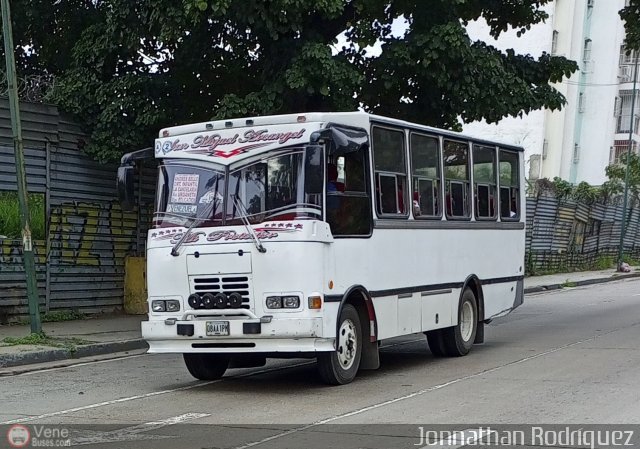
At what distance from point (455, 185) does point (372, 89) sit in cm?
487

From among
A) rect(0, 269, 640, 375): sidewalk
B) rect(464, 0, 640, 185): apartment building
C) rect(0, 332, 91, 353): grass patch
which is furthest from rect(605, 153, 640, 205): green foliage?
rect(0, 332, 91, 353): grass patch

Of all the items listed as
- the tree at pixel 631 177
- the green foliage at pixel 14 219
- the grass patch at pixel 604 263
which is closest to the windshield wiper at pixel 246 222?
the green foliage at pixel 14 219

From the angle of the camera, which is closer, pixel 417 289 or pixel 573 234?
pixel 417 289

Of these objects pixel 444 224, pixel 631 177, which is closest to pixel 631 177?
pixel 631 177

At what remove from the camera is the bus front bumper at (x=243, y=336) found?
10.6 m

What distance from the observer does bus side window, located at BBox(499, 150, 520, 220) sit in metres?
15.9

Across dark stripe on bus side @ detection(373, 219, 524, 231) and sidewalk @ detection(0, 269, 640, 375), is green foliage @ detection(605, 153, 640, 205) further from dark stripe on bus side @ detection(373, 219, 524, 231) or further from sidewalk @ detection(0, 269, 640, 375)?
sidewalk @ detection(0, 269, 640, 375)

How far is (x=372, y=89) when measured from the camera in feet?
61.0

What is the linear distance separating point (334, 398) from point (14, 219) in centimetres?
987

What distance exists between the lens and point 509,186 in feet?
53.1

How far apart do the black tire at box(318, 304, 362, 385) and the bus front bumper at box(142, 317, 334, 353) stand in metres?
0.38

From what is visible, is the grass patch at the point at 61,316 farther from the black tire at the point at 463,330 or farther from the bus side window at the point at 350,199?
the bus side window at the point at 350,199

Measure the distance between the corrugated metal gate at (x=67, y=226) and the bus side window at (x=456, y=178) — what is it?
7.95m

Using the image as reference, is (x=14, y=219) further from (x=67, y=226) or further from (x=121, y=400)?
(x=121, y=400)
